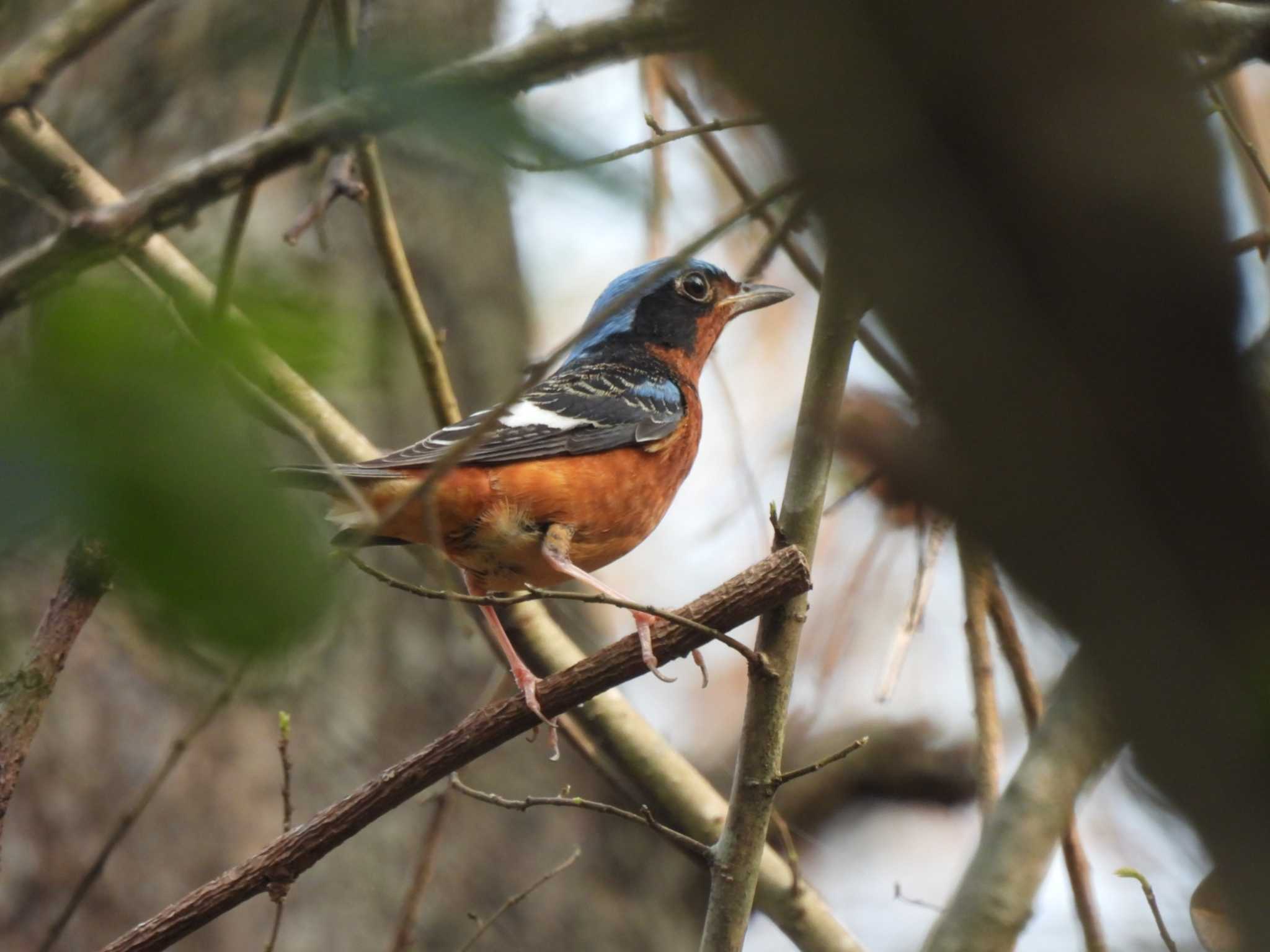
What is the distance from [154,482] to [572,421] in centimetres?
408

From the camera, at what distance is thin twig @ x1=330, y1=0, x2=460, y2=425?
4555mm

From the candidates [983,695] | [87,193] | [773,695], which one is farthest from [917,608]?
[87,193]

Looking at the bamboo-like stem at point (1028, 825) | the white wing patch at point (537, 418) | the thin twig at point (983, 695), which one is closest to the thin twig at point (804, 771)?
the bamboo-like stem at point (1028, 825)

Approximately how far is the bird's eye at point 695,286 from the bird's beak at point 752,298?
10 centimetres

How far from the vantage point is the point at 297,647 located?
1358 millimetres

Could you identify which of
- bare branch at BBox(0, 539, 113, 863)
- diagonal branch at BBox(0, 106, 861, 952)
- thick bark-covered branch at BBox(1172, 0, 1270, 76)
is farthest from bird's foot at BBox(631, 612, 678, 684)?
thick bark-covered branch at BBox(1172, 0, 1270, 76)

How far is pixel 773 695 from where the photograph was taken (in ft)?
11.2

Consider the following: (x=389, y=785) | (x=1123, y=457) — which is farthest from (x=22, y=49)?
(x=1123, y=457)

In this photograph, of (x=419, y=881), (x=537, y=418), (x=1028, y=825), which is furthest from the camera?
(x=537, y=418)

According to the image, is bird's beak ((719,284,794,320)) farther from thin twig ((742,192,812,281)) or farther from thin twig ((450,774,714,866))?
thin twig ((450,774,714,866))

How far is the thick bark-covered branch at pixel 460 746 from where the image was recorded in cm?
332

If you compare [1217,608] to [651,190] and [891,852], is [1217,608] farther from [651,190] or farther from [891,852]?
[891,852]

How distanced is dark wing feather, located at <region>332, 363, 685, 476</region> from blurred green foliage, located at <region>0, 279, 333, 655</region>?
10.3ft

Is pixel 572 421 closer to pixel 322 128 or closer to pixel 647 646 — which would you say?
pixel 647 646
